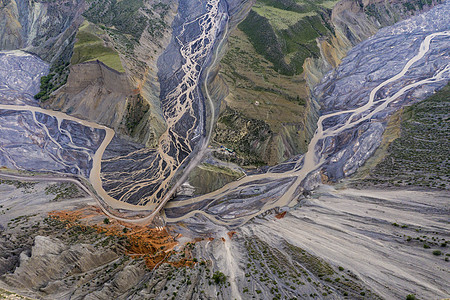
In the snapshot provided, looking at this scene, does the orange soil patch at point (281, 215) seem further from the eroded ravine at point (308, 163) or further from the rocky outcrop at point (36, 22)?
the rocky outcrop at point (36, 22)

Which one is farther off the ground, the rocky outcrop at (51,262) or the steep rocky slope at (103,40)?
the steep rocky slope at (103,40)

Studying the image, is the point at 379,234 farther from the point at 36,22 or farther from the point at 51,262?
the point at 36,22

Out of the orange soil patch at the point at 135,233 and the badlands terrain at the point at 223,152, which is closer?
the badlands terrain at the point at 223,152

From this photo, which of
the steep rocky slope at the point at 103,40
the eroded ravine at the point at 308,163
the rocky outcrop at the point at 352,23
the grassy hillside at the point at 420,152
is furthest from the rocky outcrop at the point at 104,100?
the grassy hillside at the point at 420,152

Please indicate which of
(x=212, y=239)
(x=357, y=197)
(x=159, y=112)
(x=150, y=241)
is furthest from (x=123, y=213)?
(x=357, y=197)

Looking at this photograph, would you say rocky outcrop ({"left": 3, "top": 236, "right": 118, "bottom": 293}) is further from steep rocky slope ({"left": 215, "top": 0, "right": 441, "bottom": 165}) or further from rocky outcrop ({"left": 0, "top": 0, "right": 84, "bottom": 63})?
rocky outcrop ({"left": 0, "top": 0, "right": 84, "bottom": 63})

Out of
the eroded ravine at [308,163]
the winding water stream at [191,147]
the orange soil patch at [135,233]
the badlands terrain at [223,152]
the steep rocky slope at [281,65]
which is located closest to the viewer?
the badlands terrain at [223,152]

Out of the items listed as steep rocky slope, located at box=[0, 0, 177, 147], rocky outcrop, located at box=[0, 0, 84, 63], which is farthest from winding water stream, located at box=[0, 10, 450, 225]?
rocky outcrop, located at box=[0, 0, 84, 63]
